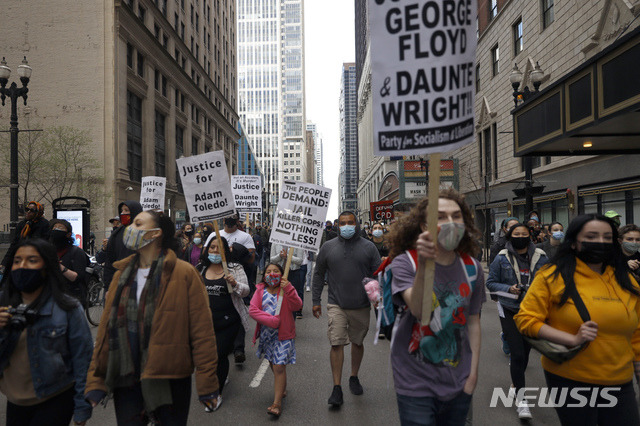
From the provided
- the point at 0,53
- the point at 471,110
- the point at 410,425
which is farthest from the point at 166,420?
the point at 0,53

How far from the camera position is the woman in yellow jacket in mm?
2781

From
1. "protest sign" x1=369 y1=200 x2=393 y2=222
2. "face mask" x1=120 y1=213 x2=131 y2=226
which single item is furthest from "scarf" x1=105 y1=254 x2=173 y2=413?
"protest sign" x1=369 y1=200 x2=393 y2=222

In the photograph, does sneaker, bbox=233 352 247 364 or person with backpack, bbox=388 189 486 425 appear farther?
sneaker, bbox=233 352 247 364

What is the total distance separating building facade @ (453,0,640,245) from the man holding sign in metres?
6.27

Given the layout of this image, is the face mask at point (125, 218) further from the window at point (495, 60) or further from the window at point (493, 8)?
the window at point (493, 8)

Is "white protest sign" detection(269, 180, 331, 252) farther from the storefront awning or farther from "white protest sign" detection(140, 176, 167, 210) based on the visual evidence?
"white protest sign" detection(140, 176, 167, 210)

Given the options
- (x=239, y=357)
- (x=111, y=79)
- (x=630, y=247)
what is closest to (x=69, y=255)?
(x=239, y=357)

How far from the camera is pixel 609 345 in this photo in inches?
110

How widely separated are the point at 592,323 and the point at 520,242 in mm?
2766

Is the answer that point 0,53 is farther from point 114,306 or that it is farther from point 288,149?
point 288,149

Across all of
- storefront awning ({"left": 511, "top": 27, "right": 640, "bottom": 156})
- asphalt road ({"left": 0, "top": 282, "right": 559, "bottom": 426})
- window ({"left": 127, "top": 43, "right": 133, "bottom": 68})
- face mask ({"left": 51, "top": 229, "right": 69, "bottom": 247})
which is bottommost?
asphalt road ({"left": 0, "top": 282, "right": 559, "bottom": 426})

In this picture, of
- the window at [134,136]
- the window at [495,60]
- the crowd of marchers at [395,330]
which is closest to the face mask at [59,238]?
the crowd of marchers at [395,330]

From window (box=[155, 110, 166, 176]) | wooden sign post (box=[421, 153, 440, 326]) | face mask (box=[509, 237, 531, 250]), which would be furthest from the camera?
window (box=[155, 110, 166, 176])

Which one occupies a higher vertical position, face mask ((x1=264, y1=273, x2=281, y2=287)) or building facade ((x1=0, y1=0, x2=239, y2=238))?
building facade ((x1=0, y1=0, x2=239, y2=238))
